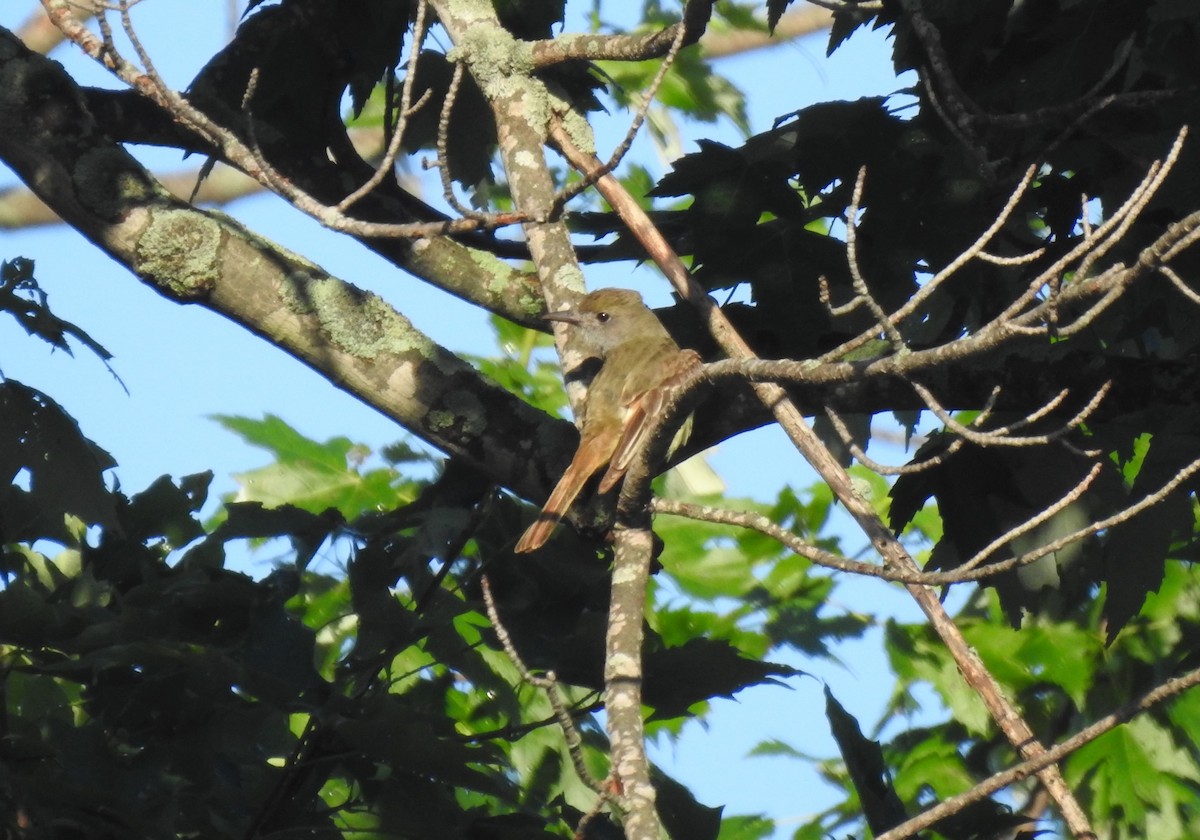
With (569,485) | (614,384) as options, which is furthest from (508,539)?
(614,384)

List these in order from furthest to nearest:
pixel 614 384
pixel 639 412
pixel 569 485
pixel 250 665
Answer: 1. pixel 614 384
2. pixel 639 412
3. pixel 569 485
4. pixel 250 665

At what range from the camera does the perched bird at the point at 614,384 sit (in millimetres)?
3254

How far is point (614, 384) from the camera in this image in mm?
4129

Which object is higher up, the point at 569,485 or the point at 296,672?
the point at 569,485

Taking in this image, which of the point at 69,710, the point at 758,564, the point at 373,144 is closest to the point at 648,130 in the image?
the point at 373,144

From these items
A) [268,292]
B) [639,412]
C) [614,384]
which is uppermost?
[268,292]

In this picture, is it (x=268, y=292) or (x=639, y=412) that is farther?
(x=639, y=412)

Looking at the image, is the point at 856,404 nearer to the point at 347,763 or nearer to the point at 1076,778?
the point at 347,763

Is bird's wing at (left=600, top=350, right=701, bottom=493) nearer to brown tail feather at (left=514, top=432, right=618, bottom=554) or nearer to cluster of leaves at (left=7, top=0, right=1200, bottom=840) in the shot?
brown tail feather at (left=514, top=432, right=618, bottom=554)

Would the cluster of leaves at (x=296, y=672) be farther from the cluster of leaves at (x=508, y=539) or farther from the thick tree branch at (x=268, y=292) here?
the thick tree branch at (x=268, y=292)

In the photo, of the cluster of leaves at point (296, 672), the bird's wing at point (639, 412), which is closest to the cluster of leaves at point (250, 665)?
the cluster of leaves at point (296, 672)

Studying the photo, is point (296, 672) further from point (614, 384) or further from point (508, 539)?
point (614, 384)

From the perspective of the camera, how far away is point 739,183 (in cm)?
364

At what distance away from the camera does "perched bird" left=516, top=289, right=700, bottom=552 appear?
10.7ft
